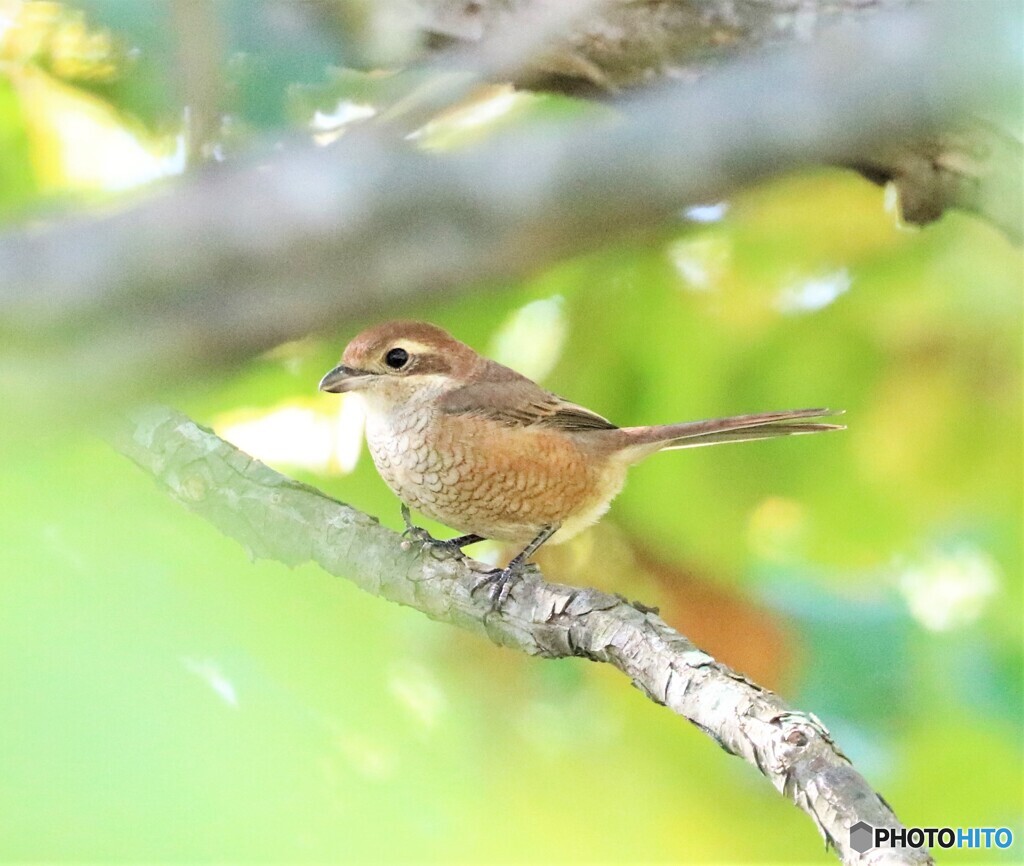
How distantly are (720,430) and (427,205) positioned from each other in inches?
32.1

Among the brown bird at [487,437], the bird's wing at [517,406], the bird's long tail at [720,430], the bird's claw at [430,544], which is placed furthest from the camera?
the bird's wing at [517,406]

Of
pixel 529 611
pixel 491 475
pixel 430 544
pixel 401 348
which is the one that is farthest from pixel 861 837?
pixel 401 348

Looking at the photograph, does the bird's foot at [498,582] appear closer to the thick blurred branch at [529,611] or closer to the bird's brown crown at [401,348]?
the thick blurred branch at [529,611]

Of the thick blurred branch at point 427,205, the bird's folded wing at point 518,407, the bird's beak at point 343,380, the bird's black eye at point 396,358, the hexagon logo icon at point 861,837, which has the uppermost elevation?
the thick blurred branch at point 427,205

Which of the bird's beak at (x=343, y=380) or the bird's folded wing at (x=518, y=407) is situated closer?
the bird's beak at (x=343, y=380)

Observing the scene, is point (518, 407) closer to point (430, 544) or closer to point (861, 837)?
point (430, 544)

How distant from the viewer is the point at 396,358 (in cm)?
243

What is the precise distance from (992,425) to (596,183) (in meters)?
1.60

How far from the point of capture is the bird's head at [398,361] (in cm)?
237

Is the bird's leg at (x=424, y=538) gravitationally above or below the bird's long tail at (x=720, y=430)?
below

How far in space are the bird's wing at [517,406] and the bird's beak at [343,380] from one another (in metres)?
0.23

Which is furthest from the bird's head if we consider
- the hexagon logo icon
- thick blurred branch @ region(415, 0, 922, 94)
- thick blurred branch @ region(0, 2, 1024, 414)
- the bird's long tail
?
the hexagon logo icon

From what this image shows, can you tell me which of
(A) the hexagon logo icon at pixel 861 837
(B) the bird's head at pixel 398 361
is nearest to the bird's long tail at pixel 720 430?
(B) the bird's head at pixel 398 361

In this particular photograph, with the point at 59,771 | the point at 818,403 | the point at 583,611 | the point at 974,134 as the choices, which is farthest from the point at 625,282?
the point at 59,771
